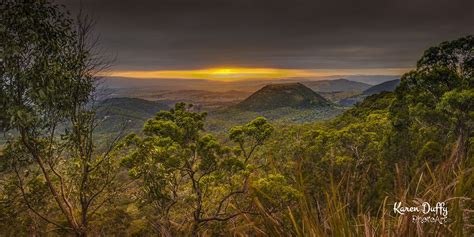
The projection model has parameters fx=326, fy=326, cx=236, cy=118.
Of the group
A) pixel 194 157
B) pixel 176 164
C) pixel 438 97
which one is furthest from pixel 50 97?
pixel 438 97

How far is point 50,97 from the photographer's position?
7145 millimetres

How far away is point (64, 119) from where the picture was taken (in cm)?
823

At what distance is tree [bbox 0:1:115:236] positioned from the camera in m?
6.58

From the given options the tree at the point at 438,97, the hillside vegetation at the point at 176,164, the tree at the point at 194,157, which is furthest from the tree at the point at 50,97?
the tree at the point at 438,97

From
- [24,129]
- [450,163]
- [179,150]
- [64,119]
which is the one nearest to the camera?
[450,163]

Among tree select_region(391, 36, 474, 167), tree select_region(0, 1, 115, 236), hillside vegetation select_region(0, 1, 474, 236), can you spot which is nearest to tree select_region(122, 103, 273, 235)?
hillside vegetation select_region(0, 1, 474, 236)

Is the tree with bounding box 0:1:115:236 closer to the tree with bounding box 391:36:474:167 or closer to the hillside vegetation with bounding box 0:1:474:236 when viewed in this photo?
the hillside vegetation with bounding box 0:1:474:236

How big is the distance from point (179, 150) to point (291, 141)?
782 inches

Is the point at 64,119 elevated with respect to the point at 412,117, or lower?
elevated

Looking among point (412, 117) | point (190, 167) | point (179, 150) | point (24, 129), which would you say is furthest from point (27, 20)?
point (412, 117)

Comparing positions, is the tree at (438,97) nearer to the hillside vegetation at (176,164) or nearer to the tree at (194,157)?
the hillside vegetation at (176,164)

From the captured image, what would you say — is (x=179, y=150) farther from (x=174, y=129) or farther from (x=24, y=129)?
(x=24, y=129)

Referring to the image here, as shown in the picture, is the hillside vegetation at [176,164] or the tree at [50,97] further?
the tree at [50,97]

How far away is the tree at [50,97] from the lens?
658cm
